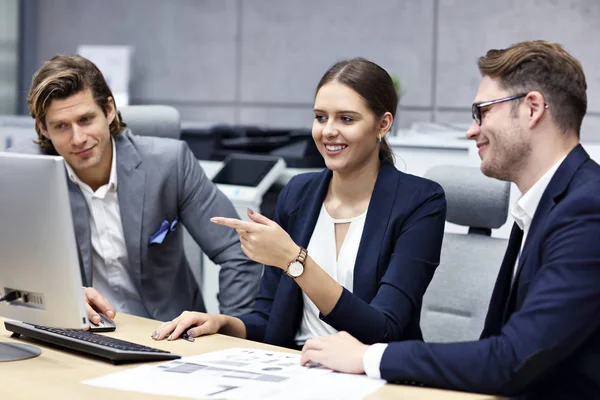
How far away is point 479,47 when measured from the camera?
411 cm

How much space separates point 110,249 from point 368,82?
91cm

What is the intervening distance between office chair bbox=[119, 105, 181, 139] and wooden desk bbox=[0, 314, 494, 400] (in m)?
1.00

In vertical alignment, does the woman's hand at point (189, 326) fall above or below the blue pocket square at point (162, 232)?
below

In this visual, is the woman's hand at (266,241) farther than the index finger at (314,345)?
Yes

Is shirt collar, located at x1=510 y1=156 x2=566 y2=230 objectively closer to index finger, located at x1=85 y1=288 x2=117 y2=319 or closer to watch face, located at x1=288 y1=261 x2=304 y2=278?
watch face, located at x1=288 y1=261 x2=304 y2=278

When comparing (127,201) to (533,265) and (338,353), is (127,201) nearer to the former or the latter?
(338,353)

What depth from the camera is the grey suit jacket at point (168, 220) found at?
2.41 metres

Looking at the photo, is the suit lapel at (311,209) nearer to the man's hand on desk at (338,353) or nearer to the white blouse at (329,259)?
the white blouse at (329,259)

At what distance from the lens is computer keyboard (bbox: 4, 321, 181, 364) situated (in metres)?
1.63

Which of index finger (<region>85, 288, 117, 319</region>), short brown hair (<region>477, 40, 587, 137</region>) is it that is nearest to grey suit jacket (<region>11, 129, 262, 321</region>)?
index finger (<region>85, 288, 117, 319</region>)

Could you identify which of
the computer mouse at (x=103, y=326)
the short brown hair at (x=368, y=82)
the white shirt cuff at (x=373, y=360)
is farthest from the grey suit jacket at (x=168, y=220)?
the white shirt cuff at (x=373, y=360)

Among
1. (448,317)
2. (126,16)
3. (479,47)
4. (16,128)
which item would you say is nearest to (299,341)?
(448,317)

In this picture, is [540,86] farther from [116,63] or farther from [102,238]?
[116,63]

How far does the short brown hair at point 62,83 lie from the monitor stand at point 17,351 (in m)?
0.77
